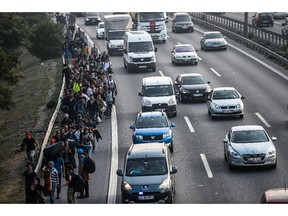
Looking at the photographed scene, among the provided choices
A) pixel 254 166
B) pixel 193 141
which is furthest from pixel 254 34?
pixel 254 166

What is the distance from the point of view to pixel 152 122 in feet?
121

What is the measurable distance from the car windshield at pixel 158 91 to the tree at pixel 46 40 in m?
30.1

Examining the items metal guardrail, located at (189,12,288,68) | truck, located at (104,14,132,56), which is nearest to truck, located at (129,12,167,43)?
truck, located at (104,14,132,56)

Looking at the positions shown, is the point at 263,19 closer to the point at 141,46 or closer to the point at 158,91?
the point at 141,46

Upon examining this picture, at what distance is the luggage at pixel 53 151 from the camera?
103 feet

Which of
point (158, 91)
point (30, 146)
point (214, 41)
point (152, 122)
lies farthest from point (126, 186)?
point (214, 41)

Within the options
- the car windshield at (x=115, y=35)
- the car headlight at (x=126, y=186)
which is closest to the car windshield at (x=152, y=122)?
the car headlight at (x=126, y=186)

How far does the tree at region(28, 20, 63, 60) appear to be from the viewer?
7369 cm

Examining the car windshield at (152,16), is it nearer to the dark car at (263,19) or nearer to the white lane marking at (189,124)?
the dark car at (263,19)

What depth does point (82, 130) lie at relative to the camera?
33.6 metres

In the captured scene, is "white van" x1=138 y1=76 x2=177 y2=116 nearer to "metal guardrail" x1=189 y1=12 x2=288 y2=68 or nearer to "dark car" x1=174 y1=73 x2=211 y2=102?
"dark car" x1=174 y1=73 x2=211 y2=102

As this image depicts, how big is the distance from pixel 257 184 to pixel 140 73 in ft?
96.4

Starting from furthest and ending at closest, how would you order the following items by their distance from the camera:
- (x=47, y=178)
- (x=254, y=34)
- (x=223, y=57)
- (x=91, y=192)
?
1. (x=254, y=34)
2. (x=223, y=57)
3. (x=91, y=192)
4. (x=47, y=178)

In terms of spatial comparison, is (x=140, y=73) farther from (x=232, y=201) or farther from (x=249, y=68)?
(x=232, y=201)
